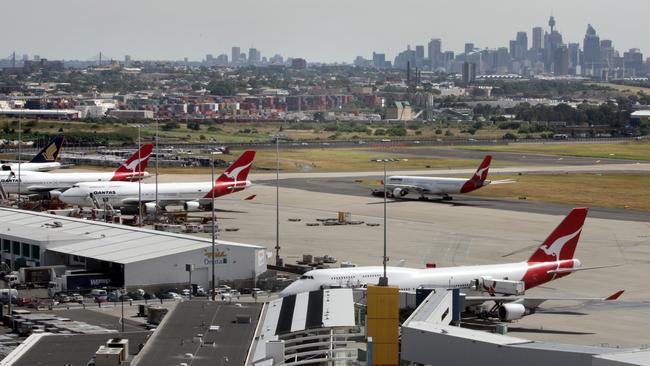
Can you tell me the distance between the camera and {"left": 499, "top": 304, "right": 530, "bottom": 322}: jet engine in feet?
246

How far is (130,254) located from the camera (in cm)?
9438

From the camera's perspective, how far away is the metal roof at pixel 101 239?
9425 centimetres

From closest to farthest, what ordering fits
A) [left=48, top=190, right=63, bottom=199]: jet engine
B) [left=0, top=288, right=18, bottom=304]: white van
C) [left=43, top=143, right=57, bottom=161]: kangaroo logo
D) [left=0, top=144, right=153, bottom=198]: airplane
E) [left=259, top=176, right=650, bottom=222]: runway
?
[left=0, top=288, right=18, bottom=304]: white van, [left=259, top=176, right=650, bottom=222]: runway, [left=48, top=190, right=63, bottom=199]: jet engine, [left=0, top=144, right=153, bottom=198]: airplane, [left=43, top=143, right=57, bottom=161]: kangaroo logo

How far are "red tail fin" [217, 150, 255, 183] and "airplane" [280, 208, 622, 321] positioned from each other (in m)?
63.5

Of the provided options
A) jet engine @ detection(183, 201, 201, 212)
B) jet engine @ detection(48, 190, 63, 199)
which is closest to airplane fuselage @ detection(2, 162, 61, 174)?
jet engine @ detection(48, 190, 63, 199)

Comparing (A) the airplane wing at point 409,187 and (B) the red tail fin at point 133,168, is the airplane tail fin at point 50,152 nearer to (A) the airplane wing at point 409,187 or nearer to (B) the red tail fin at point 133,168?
(B) the red tail fin at point 133,168

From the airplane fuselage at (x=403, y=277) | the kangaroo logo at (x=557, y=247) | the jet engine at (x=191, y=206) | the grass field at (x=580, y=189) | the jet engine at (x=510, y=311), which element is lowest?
the grass field at (x=580, y=189)

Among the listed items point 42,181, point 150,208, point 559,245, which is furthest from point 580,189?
point 559,245

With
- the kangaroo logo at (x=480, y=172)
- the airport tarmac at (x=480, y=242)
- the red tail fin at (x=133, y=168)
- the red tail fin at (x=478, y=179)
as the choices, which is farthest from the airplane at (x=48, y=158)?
the kangaroo logo at (x=480, y=172)

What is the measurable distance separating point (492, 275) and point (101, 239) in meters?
35.6

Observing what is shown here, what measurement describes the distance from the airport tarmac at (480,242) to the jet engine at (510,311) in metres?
0.85

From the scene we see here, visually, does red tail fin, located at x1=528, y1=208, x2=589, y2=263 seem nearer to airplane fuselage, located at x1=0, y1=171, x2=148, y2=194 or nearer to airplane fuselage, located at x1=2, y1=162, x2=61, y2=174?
airplane fuselage, located at x1=0, y1=171, x2=148, y2=194

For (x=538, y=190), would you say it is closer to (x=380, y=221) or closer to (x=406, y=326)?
(x=380, y=221)

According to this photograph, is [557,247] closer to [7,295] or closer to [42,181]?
[7,295]
